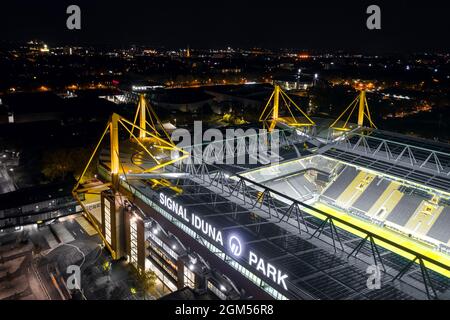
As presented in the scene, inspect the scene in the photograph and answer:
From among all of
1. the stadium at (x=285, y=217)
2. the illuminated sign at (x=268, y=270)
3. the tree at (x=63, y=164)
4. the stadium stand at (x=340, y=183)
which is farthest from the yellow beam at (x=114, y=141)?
the stadium stand at (x=340, y=183)

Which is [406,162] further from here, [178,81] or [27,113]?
[178,81]

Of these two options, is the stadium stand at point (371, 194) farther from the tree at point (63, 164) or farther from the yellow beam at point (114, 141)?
the tree at point (63, 164)

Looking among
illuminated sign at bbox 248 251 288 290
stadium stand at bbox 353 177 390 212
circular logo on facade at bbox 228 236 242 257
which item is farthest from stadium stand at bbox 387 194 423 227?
illuminated sign at bbox 248 251 288 290

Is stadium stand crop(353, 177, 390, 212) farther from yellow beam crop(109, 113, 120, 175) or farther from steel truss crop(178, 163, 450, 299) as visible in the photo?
yellow beam crop(109, 113, 120, 175)

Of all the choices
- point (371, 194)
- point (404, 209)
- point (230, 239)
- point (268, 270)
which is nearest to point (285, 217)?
point (230, 239)

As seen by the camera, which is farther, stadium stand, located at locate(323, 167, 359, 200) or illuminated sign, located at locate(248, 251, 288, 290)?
stadium stand, located at locate(323, 167, 359, 200)

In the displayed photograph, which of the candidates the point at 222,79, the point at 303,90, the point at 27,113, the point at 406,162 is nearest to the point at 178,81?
the point at 222,79
